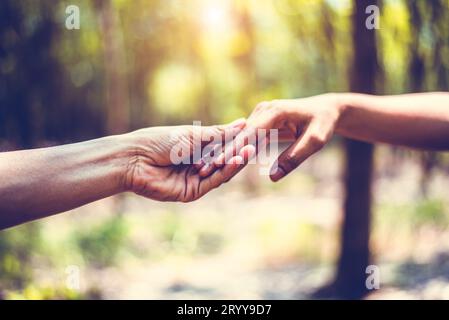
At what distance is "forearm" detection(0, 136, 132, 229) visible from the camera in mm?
1376

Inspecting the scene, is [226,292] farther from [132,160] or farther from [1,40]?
[1,40]

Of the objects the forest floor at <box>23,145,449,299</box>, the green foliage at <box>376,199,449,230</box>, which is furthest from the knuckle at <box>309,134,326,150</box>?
the green foliage at <box>376,199,449,230</box>

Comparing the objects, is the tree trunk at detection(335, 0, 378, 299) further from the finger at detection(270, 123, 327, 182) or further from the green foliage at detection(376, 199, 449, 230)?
the finger at detection(270, 123, 327, 182)

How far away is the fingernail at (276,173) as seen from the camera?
1.36 metres

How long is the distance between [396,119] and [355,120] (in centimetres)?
11

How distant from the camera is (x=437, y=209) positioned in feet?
8.39

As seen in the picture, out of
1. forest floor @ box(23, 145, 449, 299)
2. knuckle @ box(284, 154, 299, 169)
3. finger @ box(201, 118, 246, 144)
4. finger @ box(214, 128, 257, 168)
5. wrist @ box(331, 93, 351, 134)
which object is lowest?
forest floor @ box(23, 145, 449, 299)

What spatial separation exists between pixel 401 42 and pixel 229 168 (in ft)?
4.18

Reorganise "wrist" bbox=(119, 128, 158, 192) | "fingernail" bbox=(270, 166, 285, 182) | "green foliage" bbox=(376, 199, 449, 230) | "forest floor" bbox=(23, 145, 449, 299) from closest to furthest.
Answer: "fingernail" bbox=(270, 166, 285, 182) → "wrist" bbox=(119, 128, 158, 192) → "forest floor" bbox=(23, 145, 449, 299) → "green foliage" bbox=(376, 199, 449, 230)

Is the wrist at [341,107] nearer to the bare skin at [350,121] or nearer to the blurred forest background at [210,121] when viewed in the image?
the bare skin at [350,121]

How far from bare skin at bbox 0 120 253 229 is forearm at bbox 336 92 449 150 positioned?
1.00ft

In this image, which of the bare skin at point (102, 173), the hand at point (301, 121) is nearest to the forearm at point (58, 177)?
the bare skin at point (102, 173)

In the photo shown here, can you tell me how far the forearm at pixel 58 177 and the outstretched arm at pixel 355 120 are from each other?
0.38m
